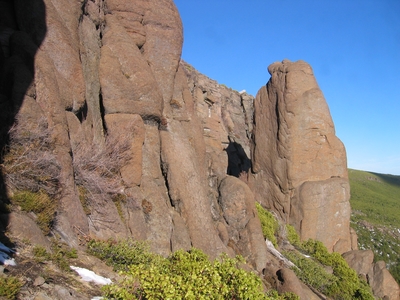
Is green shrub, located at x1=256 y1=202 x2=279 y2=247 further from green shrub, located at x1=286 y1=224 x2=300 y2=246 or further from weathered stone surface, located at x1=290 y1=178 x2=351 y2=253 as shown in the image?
weathered stone surface, located at x1=290 y1=178 x2=351 y2=253

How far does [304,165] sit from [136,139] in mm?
13914

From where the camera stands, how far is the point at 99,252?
10.4 meters

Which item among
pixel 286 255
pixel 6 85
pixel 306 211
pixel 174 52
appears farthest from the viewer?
pixel 306 211

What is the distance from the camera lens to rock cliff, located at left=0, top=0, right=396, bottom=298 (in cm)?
1118

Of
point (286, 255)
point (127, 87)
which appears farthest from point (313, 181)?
point (127, 87)

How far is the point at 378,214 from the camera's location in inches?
2849

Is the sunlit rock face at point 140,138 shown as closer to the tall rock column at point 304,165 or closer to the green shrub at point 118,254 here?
the tall rock column at point 304,165

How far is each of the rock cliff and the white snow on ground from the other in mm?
2171

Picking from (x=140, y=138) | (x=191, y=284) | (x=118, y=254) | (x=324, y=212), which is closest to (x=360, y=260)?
(x=324, y=212)

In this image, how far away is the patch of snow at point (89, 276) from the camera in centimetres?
835

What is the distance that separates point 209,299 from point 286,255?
50.9 feet

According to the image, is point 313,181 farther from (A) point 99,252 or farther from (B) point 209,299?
(B) point 209,299

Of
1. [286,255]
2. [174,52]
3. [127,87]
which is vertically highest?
[174,52]

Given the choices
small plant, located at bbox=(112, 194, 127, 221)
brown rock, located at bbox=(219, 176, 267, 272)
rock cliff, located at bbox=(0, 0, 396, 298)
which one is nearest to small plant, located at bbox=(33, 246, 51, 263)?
rock cliff, located at bbox=(0, 0, 396, 298)
